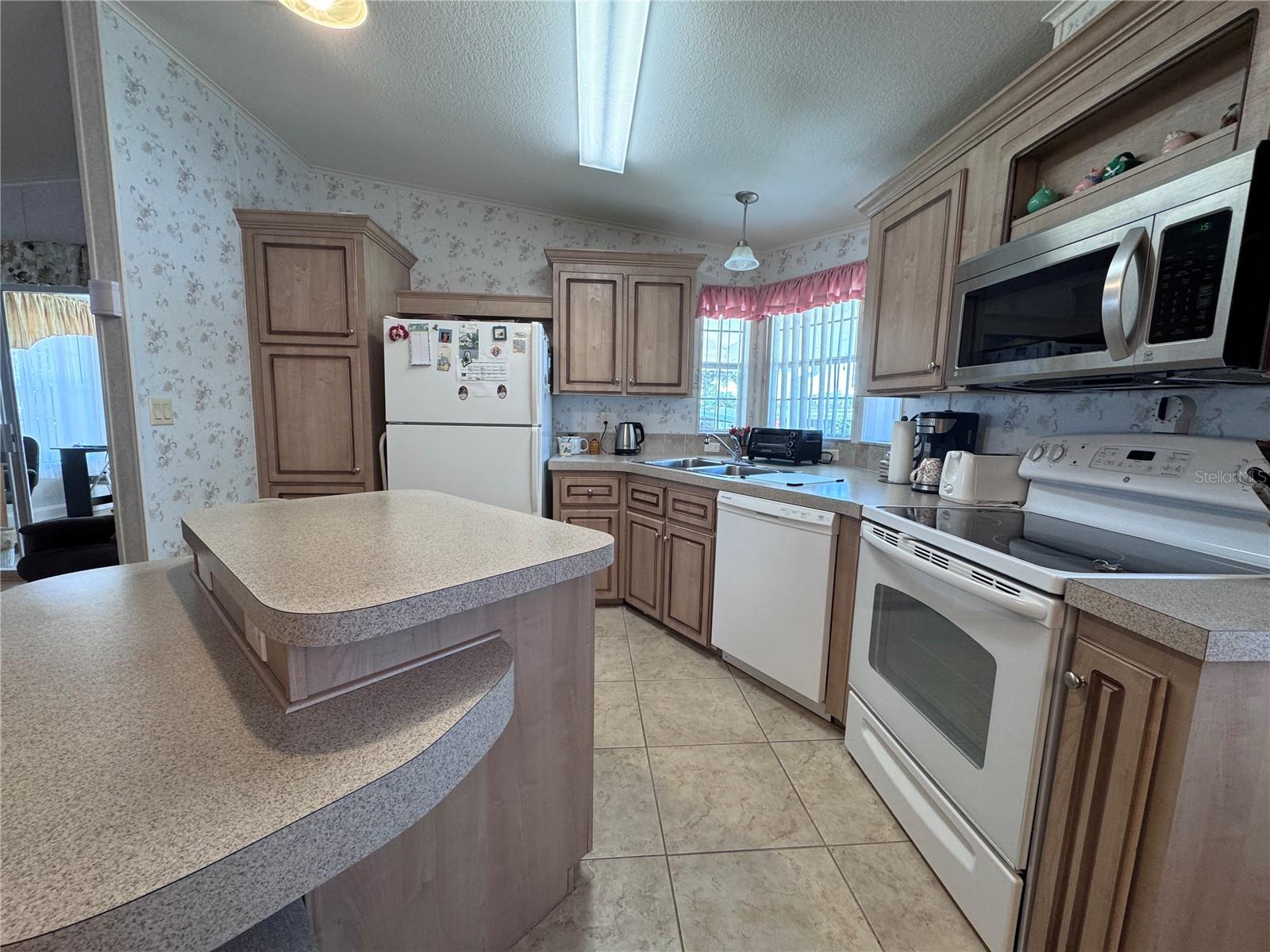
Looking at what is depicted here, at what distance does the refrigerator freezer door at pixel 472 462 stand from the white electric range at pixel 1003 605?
1.68 metres

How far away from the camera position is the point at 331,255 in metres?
2.36

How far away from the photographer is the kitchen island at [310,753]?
15.3 inches

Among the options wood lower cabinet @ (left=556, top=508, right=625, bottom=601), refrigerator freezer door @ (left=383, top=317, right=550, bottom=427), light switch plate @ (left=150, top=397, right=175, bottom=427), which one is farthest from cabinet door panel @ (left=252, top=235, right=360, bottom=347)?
wood lower cabinet @ (left=556, top=508, right=625, bottom=601)

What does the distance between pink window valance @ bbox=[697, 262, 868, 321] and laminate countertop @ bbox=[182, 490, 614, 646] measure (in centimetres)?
257

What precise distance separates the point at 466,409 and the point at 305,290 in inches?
38.0

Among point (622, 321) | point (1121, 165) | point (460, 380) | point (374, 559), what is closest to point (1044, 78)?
point (1121, 165)

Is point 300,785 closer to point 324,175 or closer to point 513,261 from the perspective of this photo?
point 513,261

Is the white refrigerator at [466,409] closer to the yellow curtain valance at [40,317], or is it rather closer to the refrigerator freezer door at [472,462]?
the refrigerator freezer door at [472,462]

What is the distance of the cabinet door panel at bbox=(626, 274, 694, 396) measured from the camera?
2.88 m

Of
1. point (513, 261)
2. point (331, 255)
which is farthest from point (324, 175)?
point (513, 261)

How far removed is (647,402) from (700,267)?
1039 mm

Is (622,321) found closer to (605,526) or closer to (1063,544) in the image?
(605,526)

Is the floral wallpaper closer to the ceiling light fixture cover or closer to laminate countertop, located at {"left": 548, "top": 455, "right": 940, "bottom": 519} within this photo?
the ceiling light fixture cover

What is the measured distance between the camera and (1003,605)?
99 centimetres
